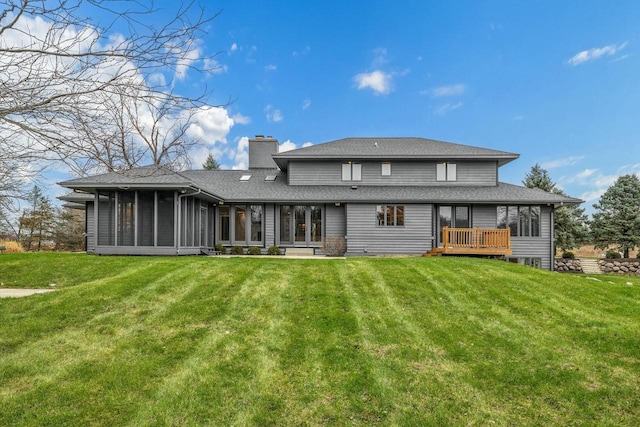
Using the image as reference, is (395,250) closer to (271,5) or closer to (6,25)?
(271,5)

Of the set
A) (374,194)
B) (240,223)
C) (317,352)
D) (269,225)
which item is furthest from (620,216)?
(317,352)

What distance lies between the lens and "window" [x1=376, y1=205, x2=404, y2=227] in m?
16.8

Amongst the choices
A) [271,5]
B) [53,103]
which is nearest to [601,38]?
[271,5]

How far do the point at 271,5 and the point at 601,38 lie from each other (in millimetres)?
17600

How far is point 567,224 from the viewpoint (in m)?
24.6

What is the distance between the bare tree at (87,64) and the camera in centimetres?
371

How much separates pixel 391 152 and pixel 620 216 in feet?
59.3

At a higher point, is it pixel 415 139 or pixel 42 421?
pixel 415 139

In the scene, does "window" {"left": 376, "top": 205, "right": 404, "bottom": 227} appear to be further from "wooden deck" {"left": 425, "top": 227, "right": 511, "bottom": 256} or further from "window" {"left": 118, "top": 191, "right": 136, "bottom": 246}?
"window" {"left": 118, "top": 191, "right": 136, "bottom": 246}

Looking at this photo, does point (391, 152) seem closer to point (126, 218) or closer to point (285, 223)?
point (285, 223)

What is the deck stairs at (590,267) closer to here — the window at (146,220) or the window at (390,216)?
the window at (390,216)

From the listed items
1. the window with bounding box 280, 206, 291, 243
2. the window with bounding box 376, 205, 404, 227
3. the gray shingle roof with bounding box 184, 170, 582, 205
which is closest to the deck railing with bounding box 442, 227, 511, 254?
the gray shingle roof with bounding box 184, 170, 582, 205

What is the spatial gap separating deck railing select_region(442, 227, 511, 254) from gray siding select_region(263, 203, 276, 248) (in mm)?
7865

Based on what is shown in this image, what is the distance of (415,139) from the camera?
21.8m
